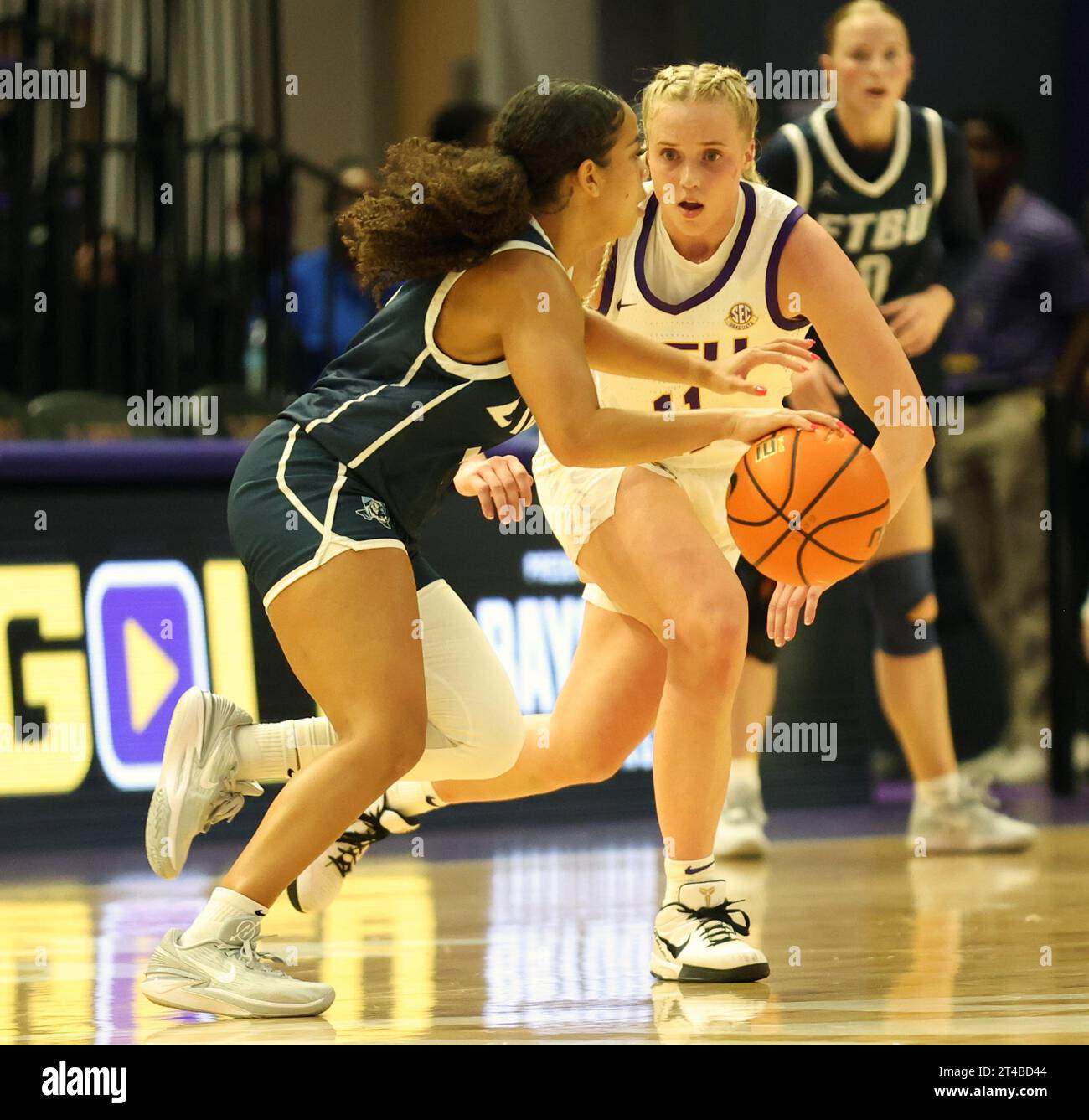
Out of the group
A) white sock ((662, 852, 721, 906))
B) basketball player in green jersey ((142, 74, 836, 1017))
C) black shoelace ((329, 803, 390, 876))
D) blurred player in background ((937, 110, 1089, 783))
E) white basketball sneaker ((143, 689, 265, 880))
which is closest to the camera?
basketball player in green jersey ((142, 74, 836, 1017))

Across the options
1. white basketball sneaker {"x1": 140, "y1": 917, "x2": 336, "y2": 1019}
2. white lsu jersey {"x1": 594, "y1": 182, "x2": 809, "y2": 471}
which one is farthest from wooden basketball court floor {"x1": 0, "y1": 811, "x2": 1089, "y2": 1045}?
white lsu jersey {"x1": 594, "y1": 182, "x2": 809, "y2": 471}

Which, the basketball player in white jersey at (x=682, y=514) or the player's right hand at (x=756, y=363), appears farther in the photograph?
the basketball player in white jersey at (x=682, y=514)

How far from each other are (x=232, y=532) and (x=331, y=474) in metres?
0.24

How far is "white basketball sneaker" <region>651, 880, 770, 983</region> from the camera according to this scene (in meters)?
3.77

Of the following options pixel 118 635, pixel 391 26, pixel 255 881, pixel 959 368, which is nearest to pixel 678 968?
pixel 255 881

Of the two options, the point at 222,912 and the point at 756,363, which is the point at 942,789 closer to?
the point at 756,363

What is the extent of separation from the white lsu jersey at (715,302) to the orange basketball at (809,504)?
1.08 ft

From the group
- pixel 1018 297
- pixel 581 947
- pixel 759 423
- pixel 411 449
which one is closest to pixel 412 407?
pixel 411 449

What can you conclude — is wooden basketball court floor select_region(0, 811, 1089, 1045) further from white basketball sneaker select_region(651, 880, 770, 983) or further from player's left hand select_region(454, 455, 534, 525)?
player's left hand select_region(454, 455, 534, 525)

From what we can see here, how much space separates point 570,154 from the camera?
3578mm

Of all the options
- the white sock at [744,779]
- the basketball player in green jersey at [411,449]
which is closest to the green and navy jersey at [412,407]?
the basketball player in green jersey at [411,449]

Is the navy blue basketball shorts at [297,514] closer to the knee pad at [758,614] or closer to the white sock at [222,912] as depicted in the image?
the white sock at [222,912]

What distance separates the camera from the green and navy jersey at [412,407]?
350 cm

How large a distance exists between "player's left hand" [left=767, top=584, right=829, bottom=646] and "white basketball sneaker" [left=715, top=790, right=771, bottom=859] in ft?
6.66
